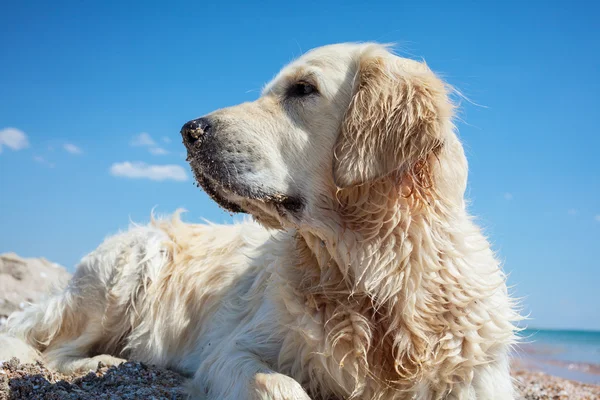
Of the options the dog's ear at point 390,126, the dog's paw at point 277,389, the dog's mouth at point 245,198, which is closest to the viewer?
the dog's paw at point 277,389

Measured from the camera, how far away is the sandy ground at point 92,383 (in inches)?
153

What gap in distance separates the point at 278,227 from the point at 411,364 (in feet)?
3.49

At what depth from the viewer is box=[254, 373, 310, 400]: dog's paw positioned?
2.99 m

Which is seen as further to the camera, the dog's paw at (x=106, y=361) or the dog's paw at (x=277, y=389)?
the dog's paw at (x=106, y=361)

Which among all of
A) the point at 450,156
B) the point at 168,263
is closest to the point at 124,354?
the point at 168,263

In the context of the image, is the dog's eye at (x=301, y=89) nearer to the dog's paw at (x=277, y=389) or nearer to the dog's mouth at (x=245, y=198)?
the dog's mouth at (x=245, y=198)

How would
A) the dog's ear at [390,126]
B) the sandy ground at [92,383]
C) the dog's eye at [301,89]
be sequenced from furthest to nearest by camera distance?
1. the sandy ground at [92,383]
2. the dog's eye at [301,89]
3. the dog's ear at [390,126]

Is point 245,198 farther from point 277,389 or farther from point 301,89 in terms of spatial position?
point 277,389

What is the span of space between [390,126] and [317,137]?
1.34 feet

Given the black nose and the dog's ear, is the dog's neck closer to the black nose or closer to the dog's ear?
the dog's ear

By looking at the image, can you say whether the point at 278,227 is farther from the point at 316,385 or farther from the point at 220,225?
the point at 220,225

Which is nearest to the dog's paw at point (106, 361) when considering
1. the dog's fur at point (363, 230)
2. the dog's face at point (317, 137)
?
the dog's fur at point (363, 230)

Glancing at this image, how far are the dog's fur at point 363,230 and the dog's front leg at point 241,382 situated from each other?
0.01 metres

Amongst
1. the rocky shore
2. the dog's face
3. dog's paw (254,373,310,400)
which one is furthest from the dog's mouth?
the rocky shore
